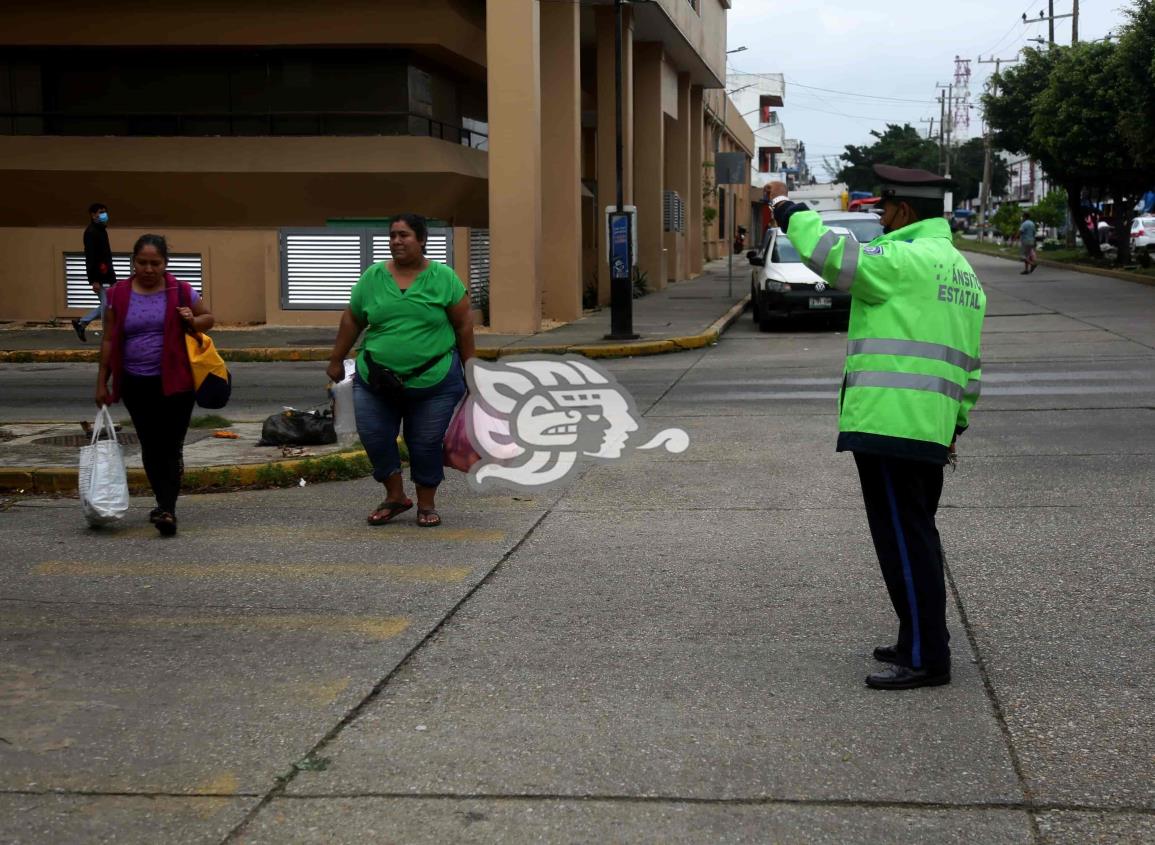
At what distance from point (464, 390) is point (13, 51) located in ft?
62.0

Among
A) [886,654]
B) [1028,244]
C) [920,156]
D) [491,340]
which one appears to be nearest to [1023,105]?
[1028,244]

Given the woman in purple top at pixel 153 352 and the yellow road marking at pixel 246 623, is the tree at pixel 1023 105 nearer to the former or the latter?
the woman in purple top at pixel 153 352

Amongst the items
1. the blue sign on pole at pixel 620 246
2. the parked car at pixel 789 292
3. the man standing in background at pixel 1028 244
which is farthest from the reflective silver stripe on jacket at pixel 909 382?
the man standing in background at pixel 1028 244

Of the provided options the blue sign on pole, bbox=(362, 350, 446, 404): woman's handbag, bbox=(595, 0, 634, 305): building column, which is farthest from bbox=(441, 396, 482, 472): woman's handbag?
bbox=(595, 0, 634, 305): building column

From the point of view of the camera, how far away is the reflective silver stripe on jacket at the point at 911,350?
16.6 ft

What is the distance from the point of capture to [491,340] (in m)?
20.5

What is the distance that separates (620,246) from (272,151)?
6.42 meters

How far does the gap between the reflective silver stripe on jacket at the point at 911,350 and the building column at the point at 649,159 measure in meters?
29.4

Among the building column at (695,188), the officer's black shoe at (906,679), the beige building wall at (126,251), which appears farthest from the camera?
the building column at (695,188)

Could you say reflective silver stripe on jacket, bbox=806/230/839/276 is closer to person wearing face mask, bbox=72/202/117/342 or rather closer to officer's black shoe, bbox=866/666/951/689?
officer's black shoe, bbox=866/666/951/689

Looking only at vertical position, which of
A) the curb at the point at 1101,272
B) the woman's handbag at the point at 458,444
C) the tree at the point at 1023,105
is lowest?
the woman's handbag at the point at 458,444

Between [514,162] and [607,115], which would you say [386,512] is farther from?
[607,115]

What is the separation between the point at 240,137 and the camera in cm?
2347

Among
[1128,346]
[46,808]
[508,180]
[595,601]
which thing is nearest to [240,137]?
[508,180]
